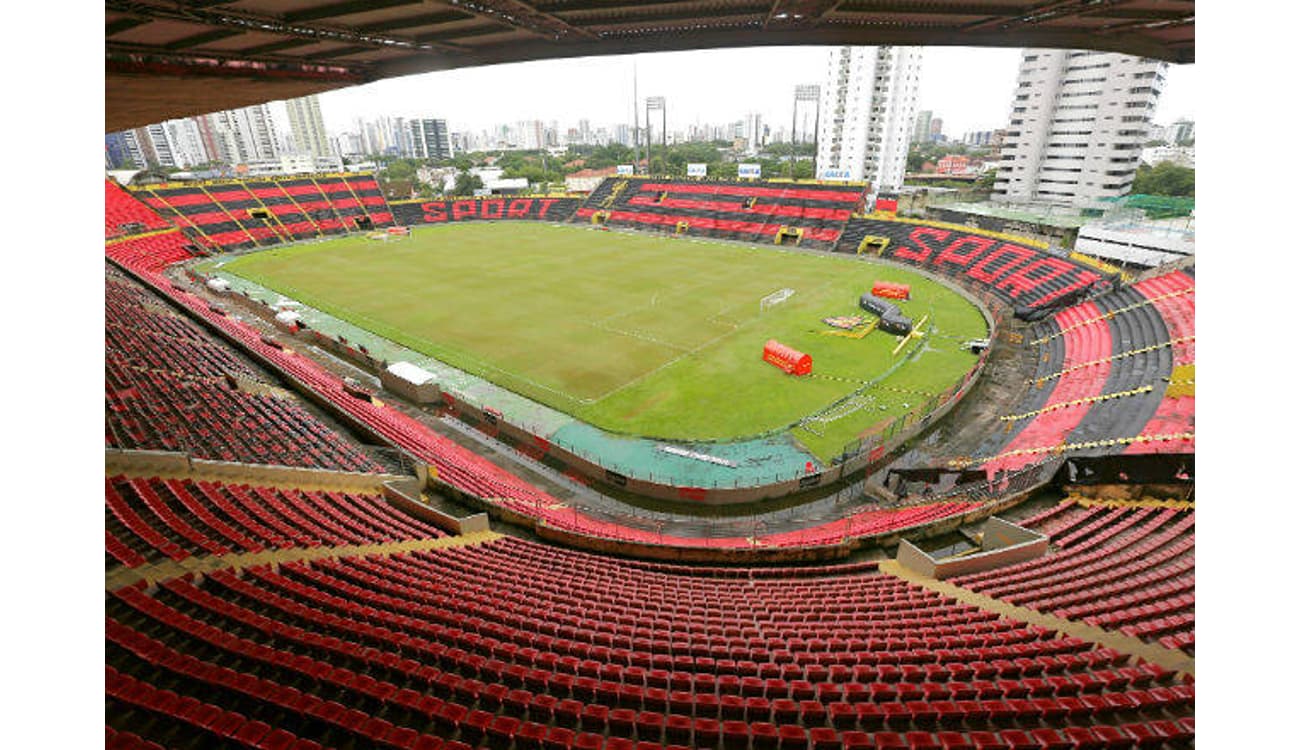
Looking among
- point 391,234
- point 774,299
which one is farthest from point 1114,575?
point 391,234

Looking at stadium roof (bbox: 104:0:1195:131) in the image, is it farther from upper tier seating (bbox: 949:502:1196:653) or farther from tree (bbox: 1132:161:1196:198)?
tree (bbox: 1132:161:1196:198)

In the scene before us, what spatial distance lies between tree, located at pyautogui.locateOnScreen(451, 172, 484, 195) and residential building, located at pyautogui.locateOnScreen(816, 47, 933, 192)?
237 ft

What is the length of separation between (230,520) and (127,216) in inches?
2822

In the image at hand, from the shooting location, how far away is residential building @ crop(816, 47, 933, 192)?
98.4m

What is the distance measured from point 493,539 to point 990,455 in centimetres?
2051

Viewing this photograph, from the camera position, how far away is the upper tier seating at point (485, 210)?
84.3m

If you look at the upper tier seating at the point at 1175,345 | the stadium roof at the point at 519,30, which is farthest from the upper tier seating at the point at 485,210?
the stadium roof at the point at 519,30

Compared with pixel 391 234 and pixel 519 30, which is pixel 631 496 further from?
pixel 391 234

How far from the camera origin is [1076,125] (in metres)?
74.9

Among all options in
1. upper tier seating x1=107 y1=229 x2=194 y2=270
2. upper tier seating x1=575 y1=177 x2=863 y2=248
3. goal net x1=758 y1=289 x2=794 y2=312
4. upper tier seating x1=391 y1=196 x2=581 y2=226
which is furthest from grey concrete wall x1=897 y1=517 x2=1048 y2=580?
upper tier seating x1=391 y1=196 x2=581 y2=226

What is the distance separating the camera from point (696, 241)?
6938cm

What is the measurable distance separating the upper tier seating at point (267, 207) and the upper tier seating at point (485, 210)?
3837 mm

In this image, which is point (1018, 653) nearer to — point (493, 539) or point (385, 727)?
point (385, 727)

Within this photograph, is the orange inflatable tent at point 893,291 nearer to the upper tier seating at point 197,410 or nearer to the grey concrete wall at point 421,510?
the grey concrete wall at point 421,510
